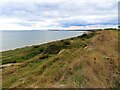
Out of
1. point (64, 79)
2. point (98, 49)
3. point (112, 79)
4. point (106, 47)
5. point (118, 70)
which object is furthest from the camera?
point (106, 47)

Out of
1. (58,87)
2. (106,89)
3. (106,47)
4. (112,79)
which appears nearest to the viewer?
(58,87)

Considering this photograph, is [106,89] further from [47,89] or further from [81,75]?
[47,89]

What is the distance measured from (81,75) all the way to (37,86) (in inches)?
141

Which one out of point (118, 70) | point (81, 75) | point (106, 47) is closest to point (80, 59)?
point (81, 75)

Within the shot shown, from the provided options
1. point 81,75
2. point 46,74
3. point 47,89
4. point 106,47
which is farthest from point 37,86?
point 106,47

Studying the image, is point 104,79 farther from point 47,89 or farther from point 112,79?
point 47,89

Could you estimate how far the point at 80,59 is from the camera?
20266 millimetres

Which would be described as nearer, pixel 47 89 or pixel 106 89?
pixel 47 89

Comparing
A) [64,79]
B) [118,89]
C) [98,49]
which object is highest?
[98,49]

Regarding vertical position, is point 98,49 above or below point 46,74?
above

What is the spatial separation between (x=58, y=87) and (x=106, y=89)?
443 cm

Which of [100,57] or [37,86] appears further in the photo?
[100,57]

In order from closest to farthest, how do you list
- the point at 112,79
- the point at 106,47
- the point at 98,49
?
1. the point at 112,79
2. the point at 98,49
3. the point at 106,47

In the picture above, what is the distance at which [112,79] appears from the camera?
787 inches
